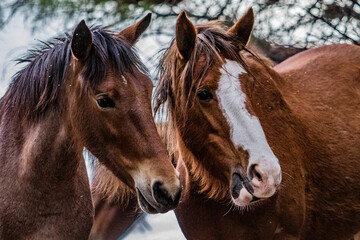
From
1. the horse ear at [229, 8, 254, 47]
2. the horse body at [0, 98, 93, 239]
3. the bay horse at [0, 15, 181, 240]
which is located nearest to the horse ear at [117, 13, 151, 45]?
the bay horse at [0, 15, 181, 240]

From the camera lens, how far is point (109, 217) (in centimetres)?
461

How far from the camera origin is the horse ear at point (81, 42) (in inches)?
112

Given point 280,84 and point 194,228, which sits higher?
point 280,84

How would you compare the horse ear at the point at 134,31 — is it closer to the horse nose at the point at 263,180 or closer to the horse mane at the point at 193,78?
the horse mane at the point at 193,78

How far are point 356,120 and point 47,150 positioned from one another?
2.20 m

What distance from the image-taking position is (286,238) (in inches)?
134

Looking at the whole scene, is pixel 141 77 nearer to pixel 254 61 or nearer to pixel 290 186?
pixel 254 61

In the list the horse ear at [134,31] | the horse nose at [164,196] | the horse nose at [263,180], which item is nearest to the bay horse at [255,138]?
the horse nose at [263,180]

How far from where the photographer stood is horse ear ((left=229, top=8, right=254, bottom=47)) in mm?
3471

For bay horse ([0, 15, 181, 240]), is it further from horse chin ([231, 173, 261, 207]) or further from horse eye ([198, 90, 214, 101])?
horse chin ([231, 173, 261, 207])

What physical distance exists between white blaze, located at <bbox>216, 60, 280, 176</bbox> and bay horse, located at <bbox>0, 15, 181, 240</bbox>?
1.38ft

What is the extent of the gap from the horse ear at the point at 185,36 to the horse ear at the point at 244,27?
343 millimetres

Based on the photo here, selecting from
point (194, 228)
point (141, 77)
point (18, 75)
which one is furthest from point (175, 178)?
point (18, 75)

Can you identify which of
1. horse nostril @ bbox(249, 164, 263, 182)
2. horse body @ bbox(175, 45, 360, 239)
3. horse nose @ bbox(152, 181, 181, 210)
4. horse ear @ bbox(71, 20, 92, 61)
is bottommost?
horse body @ bbox(175, 45, 360, 239)
